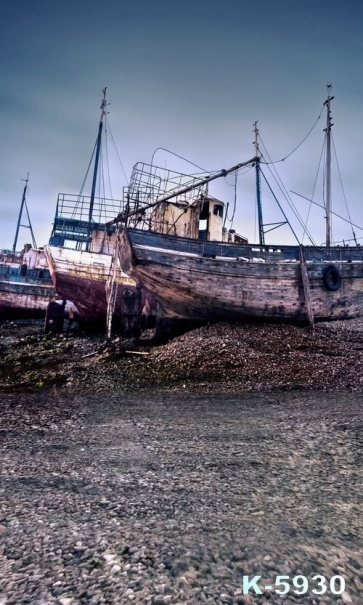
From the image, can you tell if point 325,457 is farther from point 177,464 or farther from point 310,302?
point 310,302

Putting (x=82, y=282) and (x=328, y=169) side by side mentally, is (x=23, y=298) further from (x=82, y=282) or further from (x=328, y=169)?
(x=328, y=169)

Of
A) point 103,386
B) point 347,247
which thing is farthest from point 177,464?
point 347,247

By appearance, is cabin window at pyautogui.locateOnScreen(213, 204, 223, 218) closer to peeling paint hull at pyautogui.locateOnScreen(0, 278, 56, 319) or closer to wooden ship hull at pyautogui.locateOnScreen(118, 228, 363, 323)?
wooden ship hull at pyautogui.locateOnScreen(118, 228, 363, 323)

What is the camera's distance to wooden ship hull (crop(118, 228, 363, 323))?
13000 mm

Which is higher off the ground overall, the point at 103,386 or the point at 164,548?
the point at 164,548

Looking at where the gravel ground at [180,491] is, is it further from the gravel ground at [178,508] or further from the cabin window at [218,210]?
the cabin window at [218,210]

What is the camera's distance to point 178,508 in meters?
2.86

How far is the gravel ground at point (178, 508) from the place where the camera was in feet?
6.36

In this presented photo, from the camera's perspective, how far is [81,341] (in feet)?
50.1

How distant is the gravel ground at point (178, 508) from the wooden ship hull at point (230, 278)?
25.6 ft

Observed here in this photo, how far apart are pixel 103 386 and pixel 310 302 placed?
31.2 feet

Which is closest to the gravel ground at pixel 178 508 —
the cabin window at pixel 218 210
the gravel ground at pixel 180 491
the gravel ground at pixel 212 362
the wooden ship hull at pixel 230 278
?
the gravel ground at pixel 180 491

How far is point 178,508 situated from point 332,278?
13924 mm

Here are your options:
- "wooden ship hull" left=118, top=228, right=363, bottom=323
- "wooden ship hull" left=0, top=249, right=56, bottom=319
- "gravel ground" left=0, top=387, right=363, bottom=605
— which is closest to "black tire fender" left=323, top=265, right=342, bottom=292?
"wooden ship hull" left=118, top=228, right=363, bottom=323
